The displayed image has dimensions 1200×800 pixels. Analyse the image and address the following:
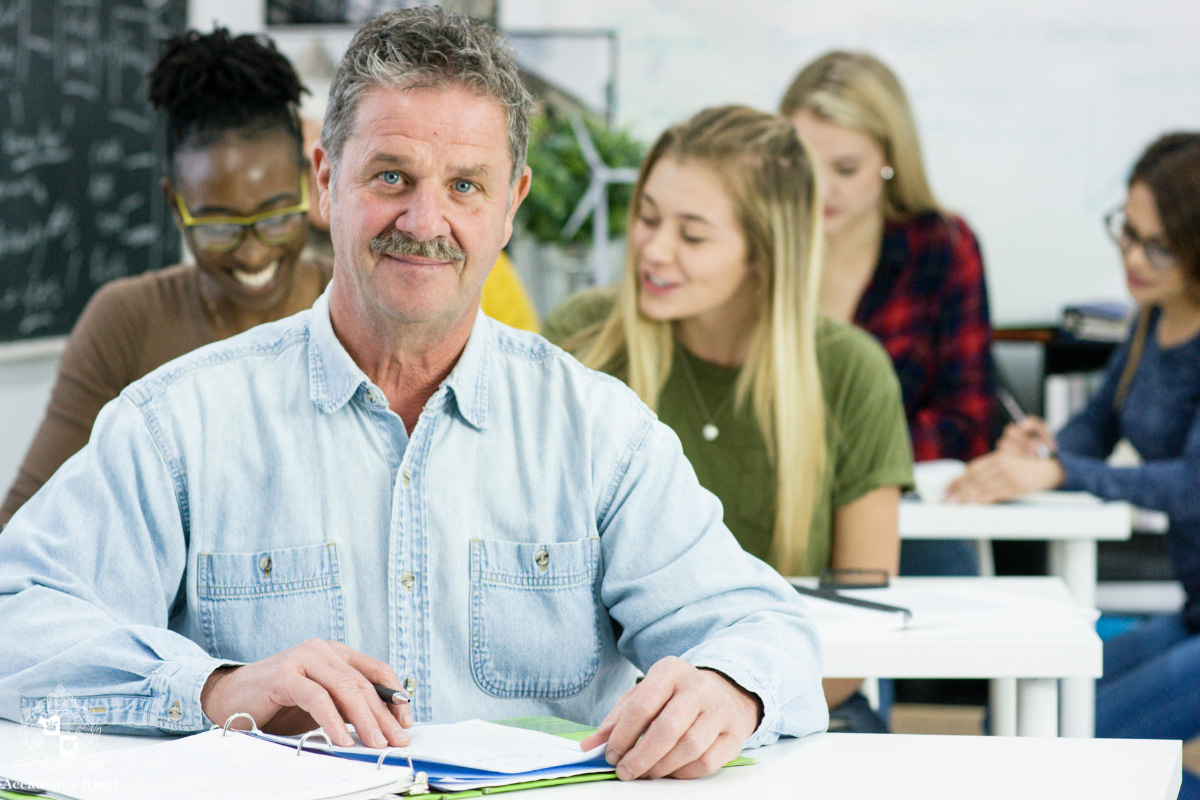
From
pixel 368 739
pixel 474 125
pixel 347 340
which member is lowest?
pixel 368 739

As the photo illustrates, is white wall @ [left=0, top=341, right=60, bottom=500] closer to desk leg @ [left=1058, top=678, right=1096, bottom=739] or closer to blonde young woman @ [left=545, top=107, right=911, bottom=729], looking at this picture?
blonde young woman @ [left=545, top=107, right=911, bottom=729]

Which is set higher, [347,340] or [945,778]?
[347,340]

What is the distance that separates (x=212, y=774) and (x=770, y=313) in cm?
141

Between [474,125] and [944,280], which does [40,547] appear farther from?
[944,280]

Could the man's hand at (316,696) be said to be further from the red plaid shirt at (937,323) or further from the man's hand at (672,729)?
the red plaid shirt at (937,323)

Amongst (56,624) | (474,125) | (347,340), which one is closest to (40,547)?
(56,624)

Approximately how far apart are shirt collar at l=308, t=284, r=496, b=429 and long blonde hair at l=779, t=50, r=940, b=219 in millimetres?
2357

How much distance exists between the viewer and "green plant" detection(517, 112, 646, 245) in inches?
170

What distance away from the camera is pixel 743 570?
1.33 metres

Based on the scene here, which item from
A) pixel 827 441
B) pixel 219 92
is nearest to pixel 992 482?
pixel 827 441

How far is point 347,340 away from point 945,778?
735mm

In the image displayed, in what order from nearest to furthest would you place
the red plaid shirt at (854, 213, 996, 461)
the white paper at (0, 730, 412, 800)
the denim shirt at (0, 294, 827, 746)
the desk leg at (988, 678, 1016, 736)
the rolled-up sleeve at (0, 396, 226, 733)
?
the white paper at (0, 730, 412, 800)
the rolled-up sleeve at (0, 396, 226, 733)
the denim shirt at (0, 294, 827, 746)
the desk leg at (988, 678, 1016, 736)
the red plaid shirt at (854, 213, 996, 461)

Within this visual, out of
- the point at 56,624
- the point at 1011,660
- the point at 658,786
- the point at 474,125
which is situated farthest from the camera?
the point at 1011,660

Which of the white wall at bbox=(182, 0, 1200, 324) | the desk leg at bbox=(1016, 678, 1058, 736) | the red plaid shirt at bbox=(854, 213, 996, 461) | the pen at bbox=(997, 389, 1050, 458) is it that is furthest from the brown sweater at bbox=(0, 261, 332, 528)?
the white wall at bbox=(182, 0, 1200, 324)
